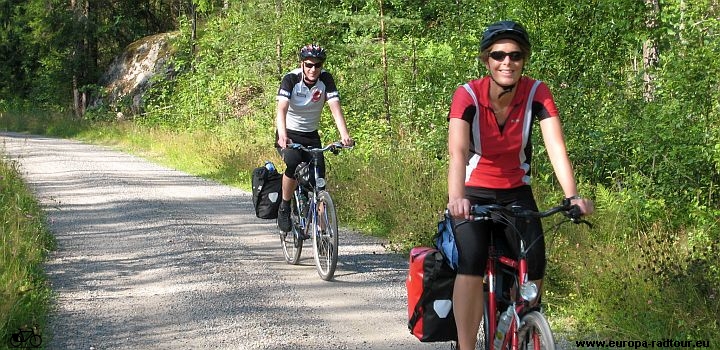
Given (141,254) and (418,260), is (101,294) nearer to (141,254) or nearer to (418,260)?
(141,254)

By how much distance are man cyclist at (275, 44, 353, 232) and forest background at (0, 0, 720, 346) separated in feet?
5.24

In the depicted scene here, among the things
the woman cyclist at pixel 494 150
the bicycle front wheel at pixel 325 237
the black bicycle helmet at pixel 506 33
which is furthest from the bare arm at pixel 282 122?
the black bicycle helmet at pixel 506 33

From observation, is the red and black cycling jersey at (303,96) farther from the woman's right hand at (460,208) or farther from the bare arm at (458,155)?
the woman's right hand at (460,208)

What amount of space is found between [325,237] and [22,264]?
2.68 meters

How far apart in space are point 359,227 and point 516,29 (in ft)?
24.7

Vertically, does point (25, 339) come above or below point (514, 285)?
below

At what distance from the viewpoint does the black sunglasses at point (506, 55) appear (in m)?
4.41

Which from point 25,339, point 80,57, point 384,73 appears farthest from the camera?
point 80,57

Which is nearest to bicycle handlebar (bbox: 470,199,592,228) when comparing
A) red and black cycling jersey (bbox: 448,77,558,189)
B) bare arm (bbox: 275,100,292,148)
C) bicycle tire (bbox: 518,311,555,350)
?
red and black cycling jersey (bbox: 448,77,558,189)

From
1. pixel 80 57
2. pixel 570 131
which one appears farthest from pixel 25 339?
pixel 80 57

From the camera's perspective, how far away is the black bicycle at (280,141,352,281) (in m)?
8.64

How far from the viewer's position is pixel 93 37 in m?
41.4

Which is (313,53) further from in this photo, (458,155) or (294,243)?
(458,155)

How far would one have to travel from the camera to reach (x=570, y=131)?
1076cm
